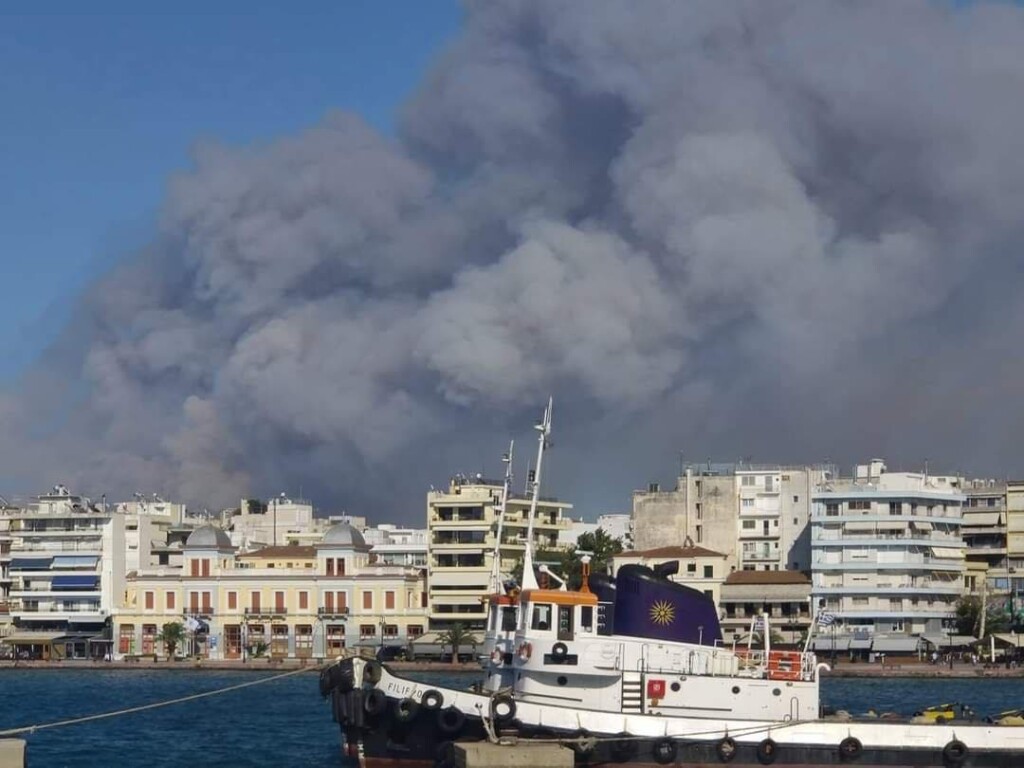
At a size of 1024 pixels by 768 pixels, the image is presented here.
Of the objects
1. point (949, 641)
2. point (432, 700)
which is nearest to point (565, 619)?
point (432, 700)

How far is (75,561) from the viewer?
145 meters

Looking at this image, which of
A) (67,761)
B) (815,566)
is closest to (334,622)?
(815,566)

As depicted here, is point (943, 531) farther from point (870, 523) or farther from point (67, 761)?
point (67, 761)

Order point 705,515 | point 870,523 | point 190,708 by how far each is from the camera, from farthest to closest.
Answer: point 705,515, point 870,523, point 190,708

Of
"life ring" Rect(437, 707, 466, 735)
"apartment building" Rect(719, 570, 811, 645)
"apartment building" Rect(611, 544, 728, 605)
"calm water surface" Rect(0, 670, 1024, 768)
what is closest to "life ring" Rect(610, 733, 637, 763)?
"life ring" Rect(437, 707, 466, 735)

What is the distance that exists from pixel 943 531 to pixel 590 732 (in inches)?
3548

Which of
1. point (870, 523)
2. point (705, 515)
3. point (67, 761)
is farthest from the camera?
point (705, 515)

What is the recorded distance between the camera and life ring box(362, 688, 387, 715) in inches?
1956

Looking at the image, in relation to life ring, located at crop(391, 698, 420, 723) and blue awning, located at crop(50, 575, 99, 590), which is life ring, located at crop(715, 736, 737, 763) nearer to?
life ring, located at crop(391, 698, 420, 723)

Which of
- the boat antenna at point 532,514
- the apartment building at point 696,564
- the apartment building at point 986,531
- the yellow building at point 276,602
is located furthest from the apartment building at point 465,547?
the boat antenna at point 532,514

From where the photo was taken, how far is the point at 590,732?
4728cm

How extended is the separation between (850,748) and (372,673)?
42.0 feet

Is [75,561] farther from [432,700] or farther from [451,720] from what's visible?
[451,720]

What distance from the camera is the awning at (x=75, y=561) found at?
474 feet
